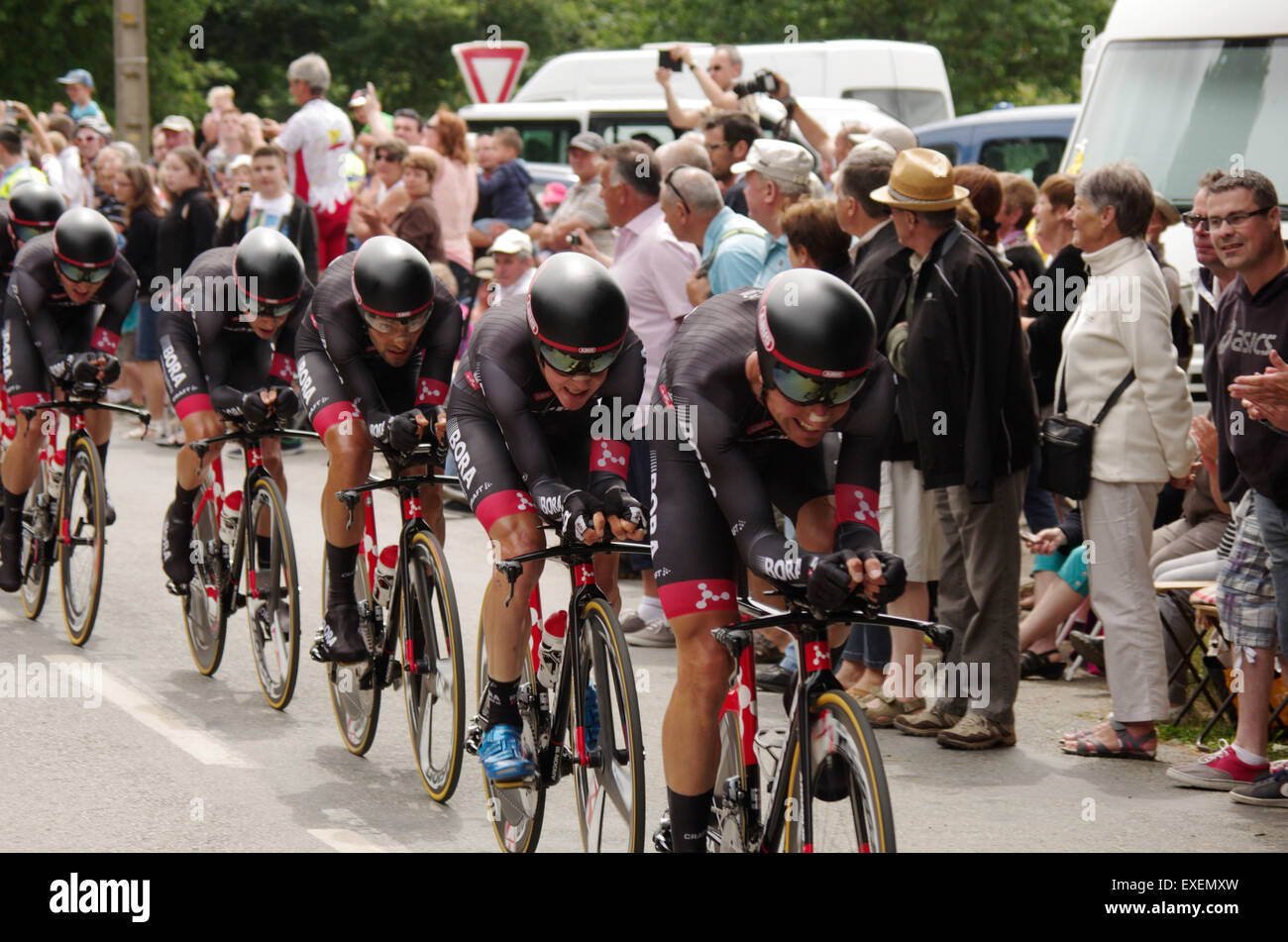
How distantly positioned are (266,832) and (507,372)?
188 centimetres

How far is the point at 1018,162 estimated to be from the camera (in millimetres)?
20312

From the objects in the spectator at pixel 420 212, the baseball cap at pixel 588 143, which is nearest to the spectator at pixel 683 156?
the baseball cap at pixel 588 143

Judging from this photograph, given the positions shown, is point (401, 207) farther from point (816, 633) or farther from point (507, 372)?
point (816, 633)

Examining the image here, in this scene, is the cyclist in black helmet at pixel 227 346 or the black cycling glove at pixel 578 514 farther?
the cyclist in black helmet at pixel 227 346

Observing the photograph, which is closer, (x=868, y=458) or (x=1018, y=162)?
(x=868, y=458)

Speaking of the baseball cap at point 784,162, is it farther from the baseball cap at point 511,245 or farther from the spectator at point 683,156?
the baseball cap at point 511,245

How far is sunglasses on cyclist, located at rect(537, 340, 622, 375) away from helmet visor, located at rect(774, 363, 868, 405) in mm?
1017

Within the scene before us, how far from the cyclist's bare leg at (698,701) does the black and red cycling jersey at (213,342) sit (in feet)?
12.4

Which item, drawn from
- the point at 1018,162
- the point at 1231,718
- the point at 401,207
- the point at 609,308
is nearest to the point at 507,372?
the point at 609,308

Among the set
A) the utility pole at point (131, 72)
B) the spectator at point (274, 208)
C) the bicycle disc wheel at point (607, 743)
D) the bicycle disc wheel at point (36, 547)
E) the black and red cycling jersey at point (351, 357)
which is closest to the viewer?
the bicycle disc wheel at point (607, 743)

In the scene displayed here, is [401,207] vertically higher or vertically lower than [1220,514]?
higher

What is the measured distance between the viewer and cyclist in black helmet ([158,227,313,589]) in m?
Result: 8.05

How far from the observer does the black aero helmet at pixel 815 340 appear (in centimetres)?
462

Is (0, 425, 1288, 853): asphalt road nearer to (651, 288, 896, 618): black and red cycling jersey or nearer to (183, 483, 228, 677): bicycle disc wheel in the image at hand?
(183, 483, 228, 677): bicycle disc wheel
